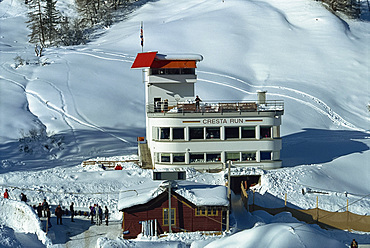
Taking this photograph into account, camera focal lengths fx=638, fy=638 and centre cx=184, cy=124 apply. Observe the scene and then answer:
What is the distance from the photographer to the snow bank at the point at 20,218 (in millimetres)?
31391

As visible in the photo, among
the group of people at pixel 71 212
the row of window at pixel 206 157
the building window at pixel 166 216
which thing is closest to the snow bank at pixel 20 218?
the group of people at pixel 71 212

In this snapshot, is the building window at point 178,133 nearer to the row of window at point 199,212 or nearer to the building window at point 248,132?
the building window at point 248,132

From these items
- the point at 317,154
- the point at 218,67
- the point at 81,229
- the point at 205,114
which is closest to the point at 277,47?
the point at 218,67

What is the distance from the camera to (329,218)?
36.2 metres

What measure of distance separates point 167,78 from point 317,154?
1324 centimetres

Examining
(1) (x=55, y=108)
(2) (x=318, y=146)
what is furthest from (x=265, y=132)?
(1) (x=55, y=108)

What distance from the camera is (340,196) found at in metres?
38.5

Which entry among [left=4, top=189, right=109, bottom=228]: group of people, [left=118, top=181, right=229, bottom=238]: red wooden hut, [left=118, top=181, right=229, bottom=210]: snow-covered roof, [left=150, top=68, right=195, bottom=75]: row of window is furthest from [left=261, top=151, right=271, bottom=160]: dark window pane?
[left=4, top=189, right=109, bottom=228]: group of people

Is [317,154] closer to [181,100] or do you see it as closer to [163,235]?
[181,100]

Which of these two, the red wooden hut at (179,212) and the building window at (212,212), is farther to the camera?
the building window at (212,212)

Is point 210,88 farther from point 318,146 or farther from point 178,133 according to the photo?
point 178,133

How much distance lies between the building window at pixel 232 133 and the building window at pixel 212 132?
0.59 meters

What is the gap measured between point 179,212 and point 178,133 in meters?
10.5

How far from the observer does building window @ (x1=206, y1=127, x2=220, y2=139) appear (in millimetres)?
41969
